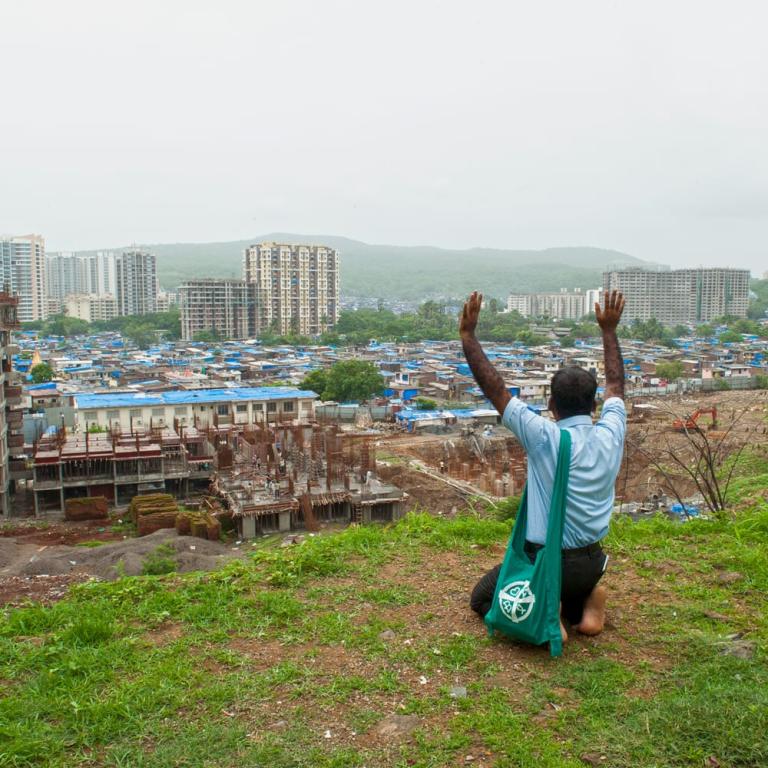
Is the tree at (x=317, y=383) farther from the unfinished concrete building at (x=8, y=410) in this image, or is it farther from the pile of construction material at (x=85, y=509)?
the pile of construction material at (x=85, y=509)

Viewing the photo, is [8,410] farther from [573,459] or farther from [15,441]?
[573,459]

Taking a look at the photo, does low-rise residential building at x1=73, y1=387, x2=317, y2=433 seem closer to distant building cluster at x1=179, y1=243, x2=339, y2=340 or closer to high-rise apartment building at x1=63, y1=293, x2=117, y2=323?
distant building cluster at x1=179, y1=243, x2=339, y2=340

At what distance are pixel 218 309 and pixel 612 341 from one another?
189ft

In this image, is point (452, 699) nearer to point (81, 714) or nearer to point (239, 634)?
point (239, 634)

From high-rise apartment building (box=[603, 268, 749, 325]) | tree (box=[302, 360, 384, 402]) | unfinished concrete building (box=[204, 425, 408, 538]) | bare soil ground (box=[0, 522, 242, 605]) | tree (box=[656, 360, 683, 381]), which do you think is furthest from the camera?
high-rise apartment building (box=[603, 268, 749, 325])

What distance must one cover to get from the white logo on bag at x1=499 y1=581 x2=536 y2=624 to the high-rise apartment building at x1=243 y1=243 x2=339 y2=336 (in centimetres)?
5789

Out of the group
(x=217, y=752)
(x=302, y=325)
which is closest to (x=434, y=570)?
(x=217, y=752)

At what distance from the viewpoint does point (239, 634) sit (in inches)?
114

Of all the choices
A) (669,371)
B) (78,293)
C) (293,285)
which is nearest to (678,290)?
(293,285)

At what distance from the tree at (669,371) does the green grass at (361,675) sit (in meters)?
37.1

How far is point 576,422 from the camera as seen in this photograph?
2605 millimetres

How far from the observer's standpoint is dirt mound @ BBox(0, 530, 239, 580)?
9516 millimetres

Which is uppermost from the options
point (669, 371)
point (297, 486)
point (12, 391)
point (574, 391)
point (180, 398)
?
point (574, 391)

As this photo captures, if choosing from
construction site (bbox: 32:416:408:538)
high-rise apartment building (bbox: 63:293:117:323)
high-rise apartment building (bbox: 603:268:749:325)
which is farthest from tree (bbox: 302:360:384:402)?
high-rise apartment building (bbox: 603:268:749:325)
